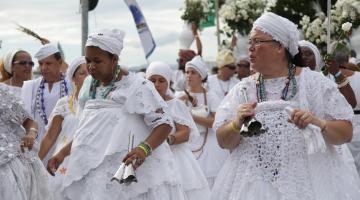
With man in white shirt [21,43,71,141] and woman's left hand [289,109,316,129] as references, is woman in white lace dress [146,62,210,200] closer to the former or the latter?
man in white shirt [21,43,71,141]

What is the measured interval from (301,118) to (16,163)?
299 centimetres

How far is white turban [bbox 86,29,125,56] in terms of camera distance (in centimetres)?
596

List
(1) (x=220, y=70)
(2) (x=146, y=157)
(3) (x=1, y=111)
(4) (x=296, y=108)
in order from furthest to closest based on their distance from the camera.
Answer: (1) (x=220, y=70) → (3) (x=1, y=111) → (2) (x=146, y=157) → (4) (x=296, y=108)

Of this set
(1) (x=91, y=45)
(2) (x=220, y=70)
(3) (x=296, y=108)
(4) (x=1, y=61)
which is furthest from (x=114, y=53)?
(2) (x=220, y=70)

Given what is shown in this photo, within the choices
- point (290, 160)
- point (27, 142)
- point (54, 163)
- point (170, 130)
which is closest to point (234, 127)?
point (290, 160)

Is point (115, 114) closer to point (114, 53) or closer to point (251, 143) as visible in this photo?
point (114, 53)

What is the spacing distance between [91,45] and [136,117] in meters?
0.65

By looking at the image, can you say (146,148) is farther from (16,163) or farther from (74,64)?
(74,64)

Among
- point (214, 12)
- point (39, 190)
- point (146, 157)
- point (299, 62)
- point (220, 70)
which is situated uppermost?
point (299, 62)

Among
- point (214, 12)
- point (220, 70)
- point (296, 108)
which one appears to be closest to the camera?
point (296, 108)

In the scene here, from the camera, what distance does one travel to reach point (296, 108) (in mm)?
4844

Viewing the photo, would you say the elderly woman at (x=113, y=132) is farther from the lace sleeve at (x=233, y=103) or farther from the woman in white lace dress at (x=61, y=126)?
the woman in white lace dress at (x=61, y=126)

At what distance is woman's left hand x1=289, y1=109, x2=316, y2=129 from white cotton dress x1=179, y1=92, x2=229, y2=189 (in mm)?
5381

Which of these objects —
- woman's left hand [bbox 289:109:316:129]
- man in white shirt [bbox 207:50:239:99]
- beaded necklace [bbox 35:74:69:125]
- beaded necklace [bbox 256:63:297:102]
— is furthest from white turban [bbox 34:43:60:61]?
woman's left hand [bbox 289:109:316:129]
